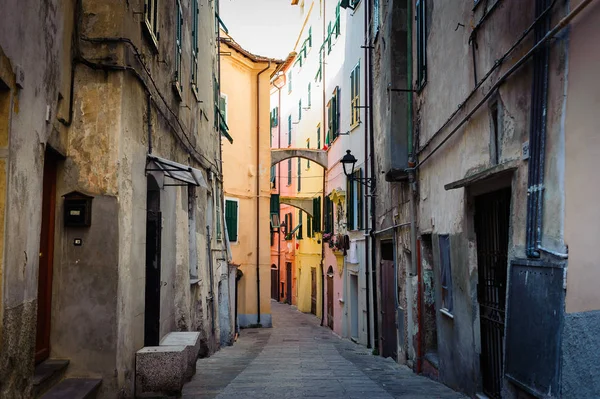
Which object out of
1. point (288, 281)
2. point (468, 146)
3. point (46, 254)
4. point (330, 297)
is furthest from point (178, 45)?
point (288, 281)

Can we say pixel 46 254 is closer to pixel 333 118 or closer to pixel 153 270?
pixel 153 270

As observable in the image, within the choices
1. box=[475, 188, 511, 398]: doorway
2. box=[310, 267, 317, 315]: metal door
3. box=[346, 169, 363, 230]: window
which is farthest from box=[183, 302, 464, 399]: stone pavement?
box=[310, 267, 317, 315]: metal door

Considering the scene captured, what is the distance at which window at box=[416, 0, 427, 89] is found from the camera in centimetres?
1022

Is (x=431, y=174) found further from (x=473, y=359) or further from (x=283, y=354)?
(x=283, y=354)

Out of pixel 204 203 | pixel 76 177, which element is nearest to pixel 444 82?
pixel 76 177

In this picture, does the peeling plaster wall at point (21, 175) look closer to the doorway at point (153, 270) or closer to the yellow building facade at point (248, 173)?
the doorway at point (153, 270)

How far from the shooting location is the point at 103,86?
6.25 metres

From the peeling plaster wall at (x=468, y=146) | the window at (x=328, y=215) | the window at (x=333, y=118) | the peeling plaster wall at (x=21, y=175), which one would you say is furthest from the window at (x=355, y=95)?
the peeling plaster wall at (x=21, y=175)

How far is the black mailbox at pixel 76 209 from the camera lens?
6012 millimetres

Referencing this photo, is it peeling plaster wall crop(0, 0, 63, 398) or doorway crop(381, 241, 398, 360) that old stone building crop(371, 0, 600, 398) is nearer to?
doorway crop(381, 241, 398, 360)

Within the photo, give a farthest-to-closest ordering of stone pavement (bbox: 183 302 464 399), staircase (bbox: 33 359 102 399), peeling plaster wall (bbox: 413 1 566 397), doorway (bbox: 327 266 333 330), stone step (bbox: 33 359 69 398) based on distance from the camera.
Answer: doorway (bbox: 327 266 333 330), stone pavement (bbox: 183 302 464 399), staircase (bbox: 33 359 102 399), stone step (bbox: 33 359 69 398), peeling plaster wall (bbox: 413 1 566 397)

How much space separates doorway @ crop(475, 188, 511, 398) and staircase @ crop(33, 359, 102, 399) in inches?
163

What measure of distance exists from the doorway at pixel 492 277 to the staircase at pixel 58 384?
415cm

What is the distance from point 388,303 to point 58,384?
9872mm
